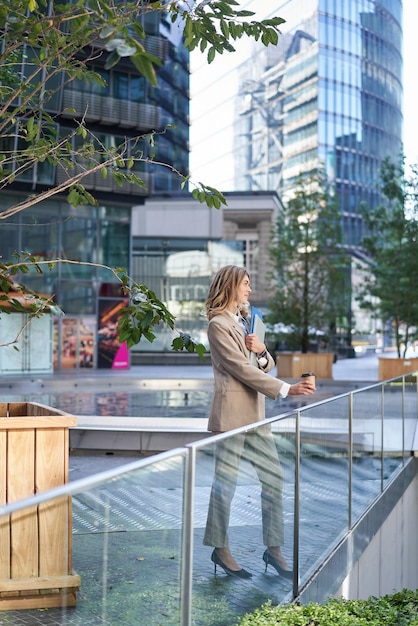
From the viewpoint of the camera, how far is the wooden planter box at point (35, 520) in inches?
121

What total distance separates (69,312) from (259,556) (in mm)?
34309

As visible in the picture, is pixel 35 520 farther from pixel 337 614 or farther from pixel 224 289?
pixel 224 289

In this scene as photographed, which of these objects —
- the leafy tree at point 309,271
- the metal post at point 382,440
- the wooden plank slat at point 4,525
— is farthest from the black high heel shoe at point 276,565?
the leafy tree at point 309,271

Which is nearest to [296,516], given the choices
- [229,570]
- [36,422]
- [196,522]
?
[229,570]

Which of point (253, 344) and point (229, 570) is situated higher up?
point (253, 344)

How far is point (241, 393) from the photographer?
18.1 ft

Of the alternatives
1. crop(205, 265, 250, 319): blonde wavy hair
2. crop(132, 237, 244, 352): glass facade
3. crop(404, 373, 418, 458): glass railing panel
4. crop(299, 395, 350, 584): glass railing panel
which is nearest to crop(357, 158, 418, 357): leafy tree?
crop(404, 373, 418, 458): glass railing panel

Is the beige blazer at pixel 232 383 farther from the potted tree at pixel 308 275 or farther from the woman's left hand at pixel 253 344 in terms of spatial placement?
the potted tree at pixel 308 275

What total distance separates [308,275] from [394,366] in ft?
18.9

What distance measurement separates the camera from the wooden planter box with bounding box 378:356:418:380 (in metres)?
29.9

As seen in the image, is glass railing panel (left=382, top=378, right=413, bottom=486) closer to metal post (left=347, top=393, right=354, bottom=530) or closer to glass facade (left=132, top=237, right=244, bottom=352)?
metal post (left=347, top=393, right=354, bottom=530)

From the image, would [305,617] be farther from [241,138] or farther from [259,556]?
[241,138]

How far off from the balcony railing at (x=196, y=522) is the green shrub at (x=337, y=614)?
0.10 m

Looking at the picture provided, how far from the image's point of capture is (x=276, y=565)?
4.79 m
